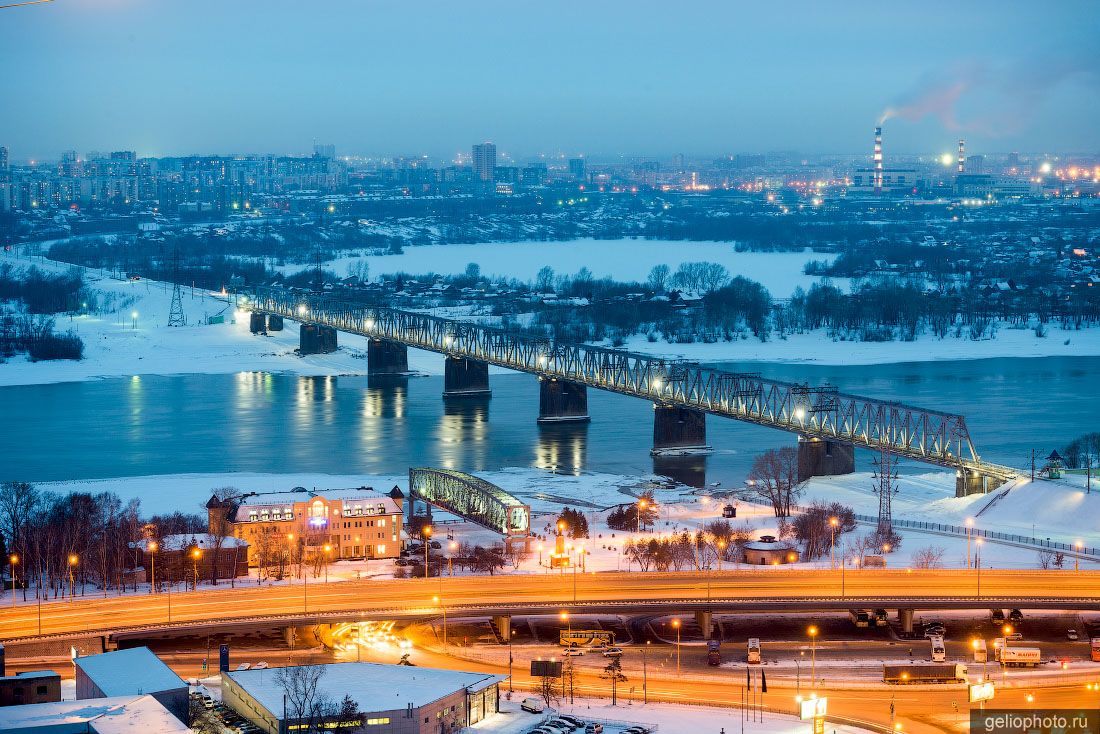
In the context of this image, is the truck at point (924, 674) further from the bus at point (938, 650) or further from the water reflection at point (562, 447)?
the water reflection at point (562, 447)

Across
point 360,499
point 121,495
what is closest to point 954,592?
point 360,499

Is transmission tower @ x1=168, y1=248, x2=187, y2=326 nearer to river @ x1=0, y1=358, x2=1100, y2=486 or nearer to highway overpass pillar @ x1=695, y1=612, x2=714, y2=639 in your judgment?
river @ x1=0, y1=358, x2=1100, y2=486

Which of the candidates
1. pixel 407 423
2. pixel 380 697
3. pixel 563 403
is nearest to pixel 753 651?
pixel 380 697

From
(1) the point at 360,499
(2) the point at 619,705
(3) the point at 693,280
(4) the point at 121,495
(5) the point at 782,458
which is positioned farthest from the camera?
(3) the point at 693,280

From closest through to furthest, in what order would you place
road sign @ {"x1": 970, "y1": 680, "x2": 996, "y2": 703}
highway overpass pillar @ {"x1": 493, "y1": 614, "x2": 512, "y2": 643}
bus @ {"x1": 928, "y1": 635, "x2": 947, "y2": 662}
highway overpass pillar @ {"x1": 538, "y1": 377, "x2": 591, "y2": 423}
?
1. road sign @ {"x1": 970, "y1": 680, "x2": 996, "y2": 703}
2. bus @ {"x1": 928, "y1": 635, "x2": 947, "y2": 662}
3. highway overpass pillar @ {"x1": 493, "y1": 614, "x2": 512, "y2": 643}
4. highway overpass pillar @ {"x1": 538, "y1": 377, "x2": 591, "y2": 423}

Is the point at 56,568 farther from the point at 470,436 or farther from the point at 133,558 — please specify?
the point at 470,436

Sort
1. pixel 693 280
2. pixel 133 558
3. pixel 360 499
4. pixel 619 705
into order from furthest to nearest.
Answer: pixel 693 280
pixel 360 499
pixel 133 558
pixel 619 705

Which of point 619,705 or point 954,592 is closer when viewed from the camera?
point 619,705

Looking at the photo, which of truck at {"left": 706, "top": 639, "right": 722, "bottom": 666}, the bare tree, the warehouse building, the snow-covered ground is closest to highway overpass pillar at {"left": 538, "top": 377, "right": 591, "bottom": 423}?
the bare tree

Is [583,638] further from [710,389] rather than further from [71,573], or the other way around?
[710,389]
